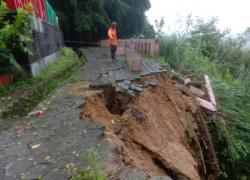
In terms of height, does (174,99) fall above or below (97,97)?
below

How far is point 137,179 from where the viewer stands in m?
2.78

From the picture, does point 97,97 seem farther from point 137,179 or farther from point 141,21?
point 141,21

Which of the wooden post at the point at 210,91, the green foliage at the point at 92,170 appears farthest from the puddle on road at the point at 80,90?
the wooden post at the point at 210,91

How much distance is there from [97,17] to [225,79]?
658cm

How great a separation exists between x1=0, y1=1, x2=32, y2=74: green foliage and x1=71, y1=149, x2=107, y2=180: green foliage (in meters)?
3.82

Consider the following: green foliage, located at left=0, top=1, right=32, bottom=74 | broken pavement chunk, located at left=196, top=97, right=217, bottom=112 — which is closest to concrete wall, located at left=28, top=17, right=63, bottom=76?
green foliage, located at left=0, top=1, right=32, bottom=74

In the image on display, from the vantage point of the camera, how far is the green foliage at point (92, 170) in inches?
107

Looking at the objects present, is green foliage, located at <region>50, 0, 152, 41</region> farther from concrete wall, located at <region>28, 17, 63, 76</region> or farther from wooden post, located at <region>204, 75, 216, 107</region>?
wooden post, located at <region>204, 75, 216, 107</region>

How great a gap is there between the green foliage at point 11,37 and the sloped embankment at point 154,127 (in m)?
2.00

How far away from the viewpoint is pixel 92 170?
9.44ft

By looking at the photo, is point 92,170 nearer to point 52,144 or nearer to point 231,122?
point 52,144

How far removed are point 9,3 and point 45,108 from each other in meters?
2.92

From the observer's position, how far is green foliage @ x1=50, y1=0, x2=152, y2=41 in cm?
1415

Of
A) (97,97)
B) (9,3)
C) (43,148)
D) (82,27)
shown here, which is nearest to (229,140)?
(97,97)
